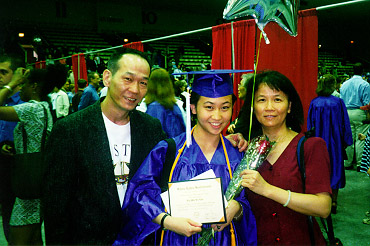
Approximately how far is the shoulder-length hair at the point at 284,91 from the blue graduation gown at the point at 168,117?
7.56 feet

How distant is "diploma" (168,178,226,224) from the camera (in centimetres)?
134

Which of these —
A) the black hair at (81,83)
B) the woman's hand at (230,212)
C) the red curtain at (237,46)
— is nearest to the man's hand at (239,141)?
the woman's hand at (230,212)

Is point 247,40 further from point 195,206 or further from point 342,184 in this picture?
point 195,206

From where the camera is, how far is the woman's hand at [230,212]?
139 cm

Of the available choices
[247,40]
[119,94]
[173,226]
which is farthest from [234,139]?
[247,40]

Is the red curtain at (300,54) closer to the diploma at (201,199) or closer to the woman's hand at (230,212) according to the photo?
the woman's hand at (230,212)

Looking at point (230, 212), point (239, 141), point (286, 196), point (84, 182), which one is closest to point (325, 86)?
point (239, 141)

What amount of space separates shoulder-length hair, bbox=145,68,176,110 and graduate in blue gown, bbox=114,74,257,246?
239cm

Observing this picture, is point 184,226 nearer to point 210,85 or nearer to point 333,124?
point 210,85

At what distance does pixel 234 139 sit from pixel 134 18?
662 inches

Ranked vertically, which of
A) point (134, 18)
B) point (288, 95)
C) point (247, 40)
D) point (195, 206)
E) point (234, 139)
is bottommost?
point (195, 206)

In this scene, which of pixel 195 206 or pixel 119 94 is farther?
pixel 119 94

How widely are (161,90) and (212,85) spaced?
2.46 metres

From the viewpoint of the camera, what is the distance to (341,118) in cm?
413
